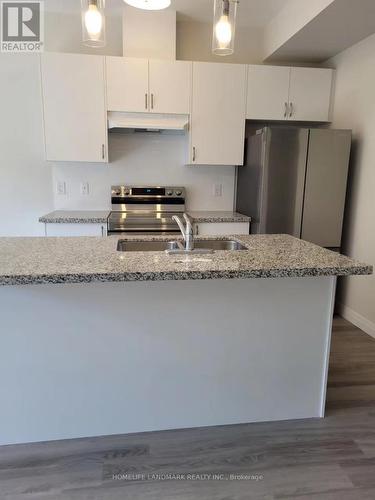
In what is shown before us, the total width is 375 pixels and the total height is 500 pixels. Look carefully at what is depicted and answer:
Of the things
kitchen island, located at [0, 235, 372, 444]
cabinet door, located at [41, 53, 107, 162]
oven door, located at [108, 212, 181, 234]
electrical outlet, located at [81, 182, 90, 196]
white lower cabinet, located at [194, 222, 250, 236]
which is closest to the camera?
kitchen island, located at [0, 235, 372, 444]

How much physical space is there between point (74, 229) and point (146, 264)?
183cm

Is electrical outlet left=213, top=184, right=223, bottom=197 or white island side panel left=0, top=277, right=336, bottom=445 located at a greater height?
electrical outlet left=213, top=184, right=223, bottom=197

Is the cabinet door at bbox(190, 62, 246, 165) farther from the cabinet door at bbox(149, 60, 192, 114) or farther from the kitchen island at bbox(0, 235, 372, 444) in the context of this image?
the kitchen island at bbox(0, 235, 372, 444)

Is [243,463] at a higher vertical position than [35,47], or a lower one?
lower

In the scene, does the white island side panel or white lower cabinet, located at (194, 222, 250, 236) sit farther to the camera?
white lower cabinet, located at (194, 222, 250, 236)

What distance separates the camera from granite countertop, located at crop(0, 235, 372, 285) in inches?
54.7

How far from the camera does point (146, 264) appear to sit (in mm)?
1533

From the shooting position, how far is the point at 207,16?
3.38 m

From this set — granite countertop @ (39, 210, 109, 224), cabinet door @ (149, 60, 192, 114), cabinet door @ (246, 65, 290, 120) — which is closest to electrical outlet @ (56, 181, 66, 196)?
granite countertop @ (39, 210, 109, 224)

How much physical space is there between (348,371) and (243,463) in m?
1.18

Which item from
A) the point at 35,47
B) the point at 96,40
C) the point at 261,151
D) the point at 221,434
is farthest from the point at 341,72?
the point at 221,434

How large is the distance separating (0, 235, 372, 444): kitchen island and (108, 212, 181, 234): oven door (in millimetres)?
1246

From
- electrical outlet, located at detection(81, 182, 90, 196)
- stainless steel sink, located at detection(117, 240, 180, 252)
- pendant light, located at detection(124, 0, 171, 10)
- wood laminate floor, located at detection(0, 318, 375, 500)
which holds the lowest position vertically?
wood laminate floor, located at detection(0, 318, 375, 500)

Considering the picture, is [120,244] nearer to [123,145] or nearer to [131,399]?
[131,399]
